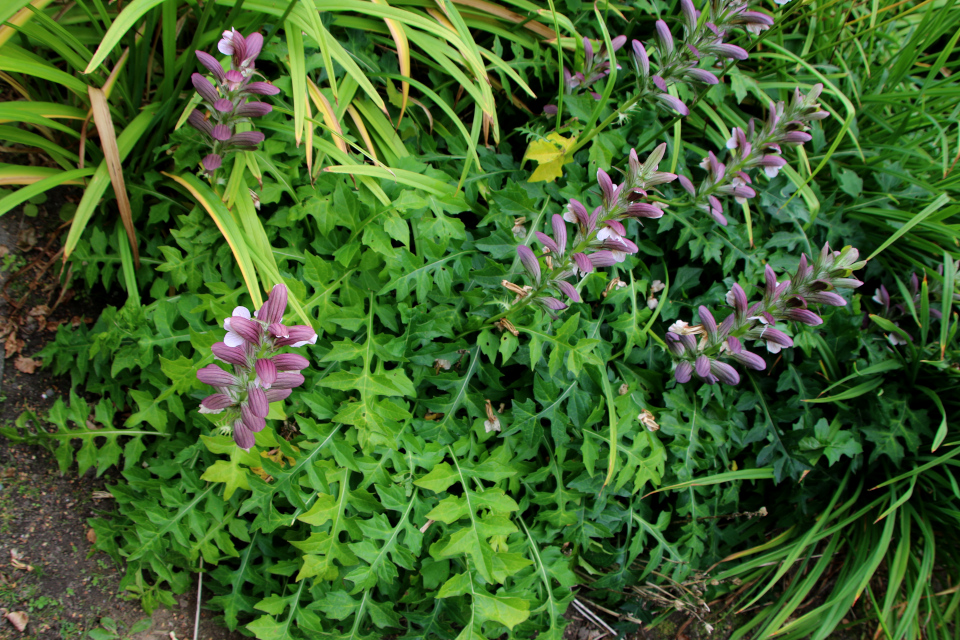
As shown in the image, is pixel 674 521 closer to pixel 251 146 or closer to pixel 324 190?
pixel 324 190

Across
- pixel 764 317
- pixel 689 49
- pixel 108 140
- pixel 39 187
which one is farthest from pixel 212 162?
pixel 764 317

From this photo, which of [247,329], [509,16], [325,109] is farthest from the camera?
[509,16]

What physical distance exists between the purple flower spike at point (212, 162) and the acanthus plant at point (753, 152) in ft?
5.01

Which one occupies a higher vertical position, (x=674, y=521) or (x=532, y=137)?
(x=532, y=137)

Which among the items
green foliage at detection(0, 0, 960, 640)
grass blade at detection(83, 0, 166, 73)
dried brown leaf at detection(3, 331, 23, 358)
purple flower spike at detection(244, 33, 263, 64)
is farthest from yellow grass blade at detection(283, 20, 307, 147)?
dried brown leaf at detection(3, 331, 23, 358)

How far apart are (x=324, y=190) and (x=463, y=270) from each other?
0.55 meters

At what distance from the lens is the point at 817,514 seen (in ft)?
7.55

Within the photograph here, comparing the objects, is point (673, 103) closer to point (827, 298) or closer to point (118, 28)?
point (827, 298)

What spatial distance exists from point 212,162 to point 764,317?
173cm

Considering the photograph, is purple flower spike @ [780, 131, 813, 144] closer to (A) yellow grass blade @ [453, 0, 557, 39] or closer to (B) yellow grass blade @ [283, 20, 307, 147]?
(A) yellow grass blade @ [453, 0, 557, 39]

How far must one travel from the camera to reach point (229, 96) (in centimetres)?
161

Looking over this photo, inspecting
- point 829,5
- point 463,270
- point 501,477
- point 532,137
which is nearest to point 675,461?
point 501,477

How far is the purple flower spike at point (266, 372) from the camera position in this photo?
1.19 metres

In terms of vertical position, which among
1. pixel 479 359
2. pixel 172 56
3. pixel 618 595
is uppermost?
pixel 172 56
